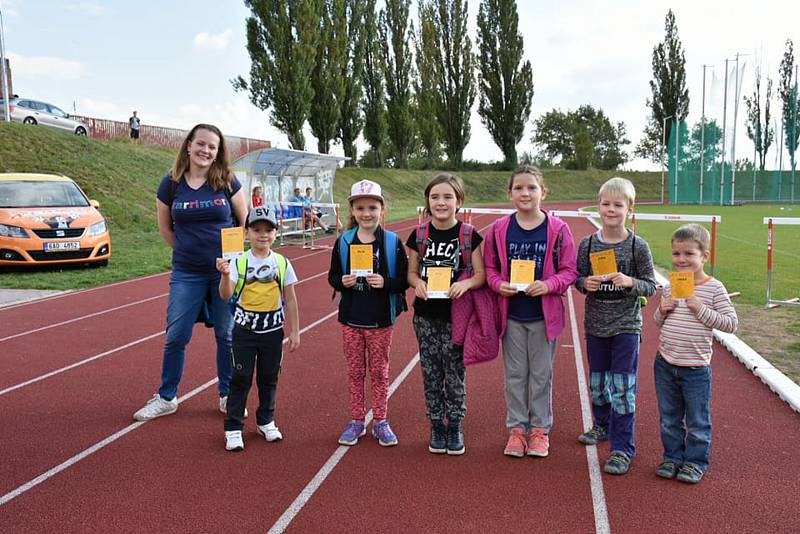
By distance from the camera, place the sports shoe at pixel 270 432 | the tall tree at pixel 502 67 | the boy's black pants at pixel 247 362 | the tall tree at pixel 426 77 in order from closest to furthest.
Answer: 1. the boy's black pants at pixel 247 362
2. the sports shoe at pixel 270 432
3. the tall tree at pixel 426 77
4. the tall tree at pixel 502 67

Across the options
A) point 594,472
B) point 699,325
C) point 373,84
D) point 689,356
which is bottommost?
point 594,472

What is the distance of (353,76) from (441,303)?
39.5 meters

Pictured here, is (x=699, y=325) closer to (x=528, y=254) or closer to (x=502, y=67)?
(x=528, y=254)

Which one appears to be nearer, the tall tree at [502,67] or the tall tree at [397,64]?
the tall tree at [397,64]

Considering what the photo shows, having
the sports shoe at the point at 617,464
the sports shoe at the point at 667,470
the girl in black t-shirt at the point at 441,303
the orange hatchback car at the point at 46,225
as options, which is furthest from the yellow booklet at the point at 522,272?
the orange hatchback car at the point at 46,225

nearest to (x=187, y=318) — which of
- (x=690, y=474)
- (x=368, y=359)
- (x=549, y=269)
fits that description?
(x=368, y=359)

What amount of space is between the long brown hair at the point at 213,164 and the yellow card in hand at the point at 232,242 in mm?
551

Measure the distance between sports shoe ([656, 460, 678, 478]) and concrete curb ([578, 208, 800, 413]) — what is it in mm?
1576

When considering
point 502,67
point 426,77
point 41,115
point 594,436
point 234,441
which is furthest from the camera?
point 502,67

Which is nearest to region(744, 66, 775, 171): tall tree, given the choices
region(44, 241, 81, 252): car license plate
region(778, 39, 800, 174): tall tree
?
region(778, 39, 800, 174): tall tree

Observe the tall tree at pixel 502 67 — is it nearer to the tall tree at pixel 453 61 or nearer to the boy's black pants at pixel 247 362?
the tall tree at pixel 453 61

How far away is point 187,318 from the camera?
14.9ft

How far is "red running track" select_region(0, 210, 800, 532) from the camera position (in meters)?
3.16

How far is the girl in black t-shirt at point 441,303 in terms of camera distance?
3.81m
